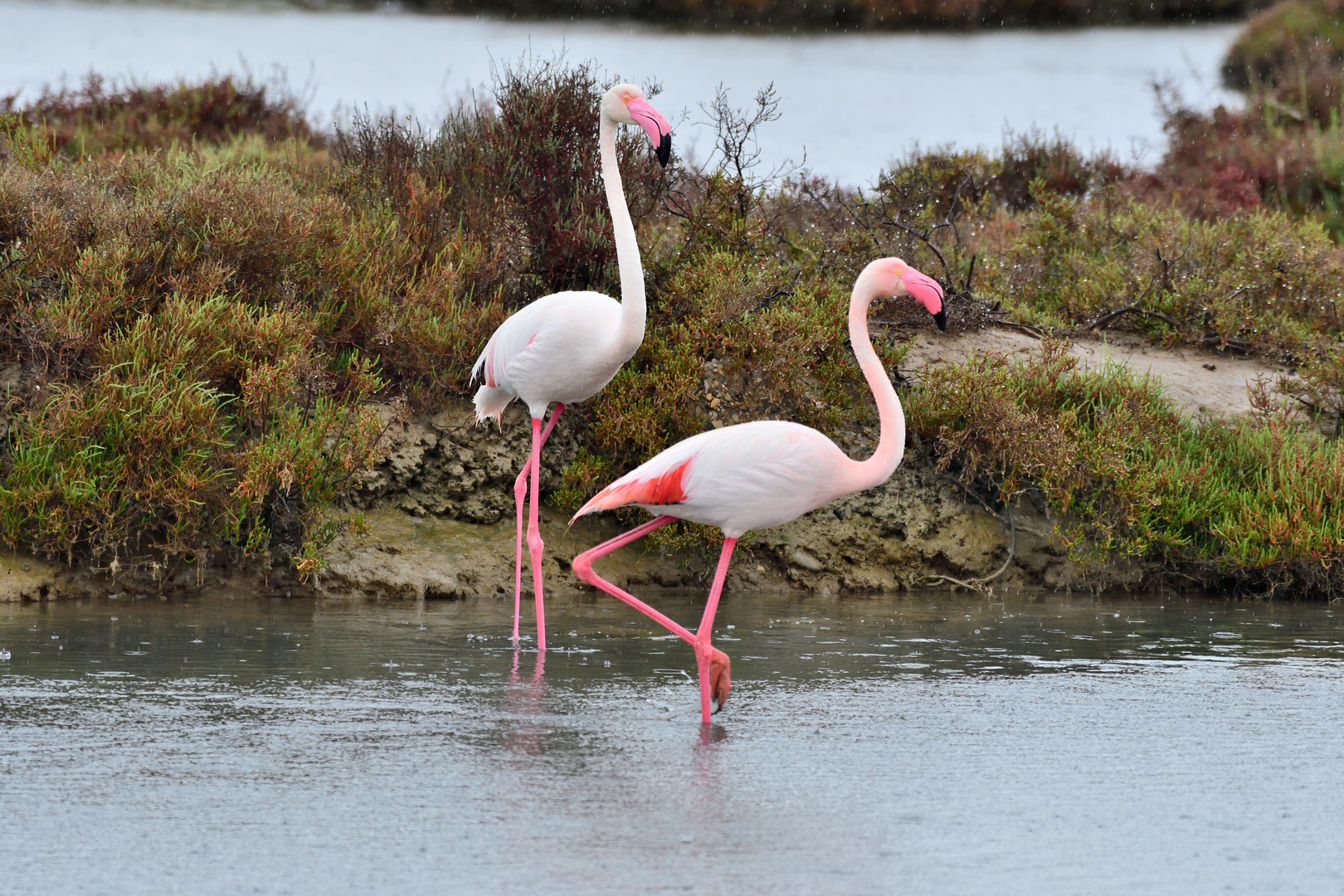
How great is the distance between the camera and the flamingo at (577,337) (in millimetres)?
7195

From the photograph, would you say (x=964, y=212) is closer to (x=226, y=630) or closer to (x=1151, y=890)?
(x=226, y=630)

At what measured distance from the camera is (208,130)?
15055mm

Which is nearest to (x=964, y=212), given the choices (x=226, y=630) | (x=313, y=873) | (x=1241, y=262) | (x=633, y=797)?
(x=1241, y=262)

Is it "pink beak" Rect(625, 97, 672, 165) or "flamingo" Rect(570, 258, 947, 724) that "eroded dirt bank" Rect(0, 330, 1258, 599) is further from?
"flamingo" Rect(570, 258, 947, 724)

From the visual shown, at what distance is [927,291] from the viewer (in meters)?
5.64

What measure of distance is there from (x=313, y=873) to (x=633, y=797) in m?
1.08

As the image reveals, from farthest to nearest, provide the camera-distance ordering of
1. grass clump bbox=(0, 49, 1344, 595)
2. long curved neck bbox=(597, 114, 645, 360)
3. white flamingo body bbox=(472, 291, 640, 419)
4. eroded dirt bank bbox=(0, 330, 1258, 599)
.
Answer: eroded dirt bank bbox=(0, 330, 1258, 599), grass clump bbox=(0, 49, 1344, 595), white flamingo body bbox=(472, 291, 640, 419), long curved neck bbox=(597, 114, 645, 360)

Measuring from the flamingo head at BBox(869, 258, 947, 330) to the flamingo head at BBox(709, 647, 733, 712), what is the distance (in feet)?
4.86

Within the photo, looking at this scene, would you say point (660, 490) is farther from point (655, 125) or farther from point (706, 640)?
point (655, 125)

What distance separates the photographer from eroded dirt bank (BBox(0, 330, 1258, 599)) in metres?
8.63

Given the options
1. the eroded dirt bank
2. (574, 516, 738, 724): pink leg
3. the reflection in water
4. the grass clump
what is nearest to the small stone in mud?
the eroded dirt bank

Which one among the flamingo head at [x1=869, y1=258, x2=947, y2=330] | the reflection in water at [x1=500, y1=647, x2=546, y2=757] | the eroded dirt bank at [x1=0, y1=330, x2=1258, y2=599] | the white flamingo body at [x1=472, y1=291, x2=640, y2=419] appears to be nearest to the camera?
the reflection in water at [x1=500, y1=647, x2=546, y2=757]

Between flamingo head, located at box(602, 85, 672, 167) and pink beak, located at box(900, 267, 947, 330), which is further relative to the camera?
flamingo head, located at box(602, 85, 672, 167)

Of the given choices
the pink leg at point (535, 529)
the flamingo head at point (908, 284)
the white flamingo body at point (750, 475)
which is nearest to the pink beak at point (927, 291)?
the flamingo head at point (908, 284)
